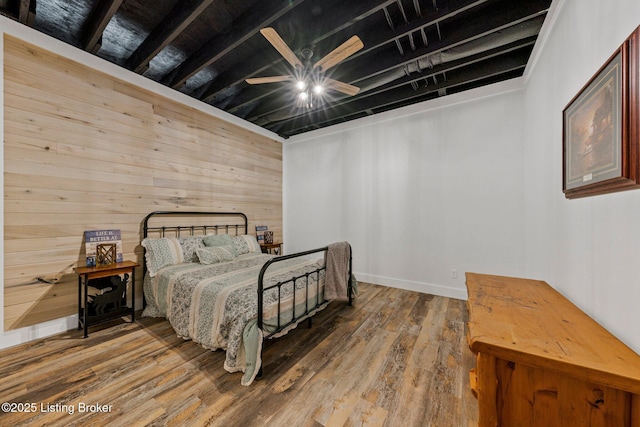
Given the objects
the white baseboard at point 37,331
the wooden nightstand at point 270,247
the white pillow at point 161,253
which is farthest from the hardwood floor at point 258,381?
the wooden nightstand at point 270,247

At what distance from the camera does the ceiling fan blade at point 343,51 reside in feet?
6.30

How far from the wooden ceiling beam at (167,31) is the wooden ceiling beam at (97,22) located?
346mm

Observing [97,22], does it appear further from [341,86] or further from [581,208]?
[581,208]

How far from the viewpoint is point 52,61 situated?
243cm

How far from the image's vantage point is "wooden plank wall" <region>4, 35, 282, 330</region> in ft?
7.37

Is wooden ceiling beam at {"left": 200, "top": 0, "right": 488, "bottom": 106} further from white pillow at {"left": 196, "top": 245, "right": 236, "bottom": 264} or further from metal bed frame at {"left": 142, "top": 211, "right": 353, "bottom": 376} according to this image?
white pillow at {"left": 196, "top": 245, "right": 236, "bottom": 264}

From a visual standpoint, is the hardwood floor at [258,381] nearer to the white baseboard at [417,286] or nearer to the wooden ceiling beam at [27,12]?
the white baseboard at [417,286]

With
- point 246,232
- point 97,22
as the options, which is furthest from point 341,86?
point 246,232

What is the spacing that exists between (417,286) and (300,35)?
3643mm

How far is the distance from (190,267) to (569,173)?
138 inches

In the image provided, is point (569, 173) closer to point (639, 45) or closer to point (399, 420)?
point (639, 45)

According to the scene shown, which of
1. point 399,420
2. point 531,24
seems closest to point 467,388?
point 399,420

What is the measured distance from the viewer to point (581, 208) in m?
1.46

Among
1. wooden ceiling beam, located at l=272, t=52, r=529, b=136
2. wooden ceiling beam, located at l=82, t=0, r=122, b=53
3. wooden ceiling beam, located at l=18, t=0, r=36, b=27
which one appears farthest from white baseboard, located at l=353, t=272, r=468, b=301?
wooden ceiling beam, located at l=18, t=0, r=36, b=27
